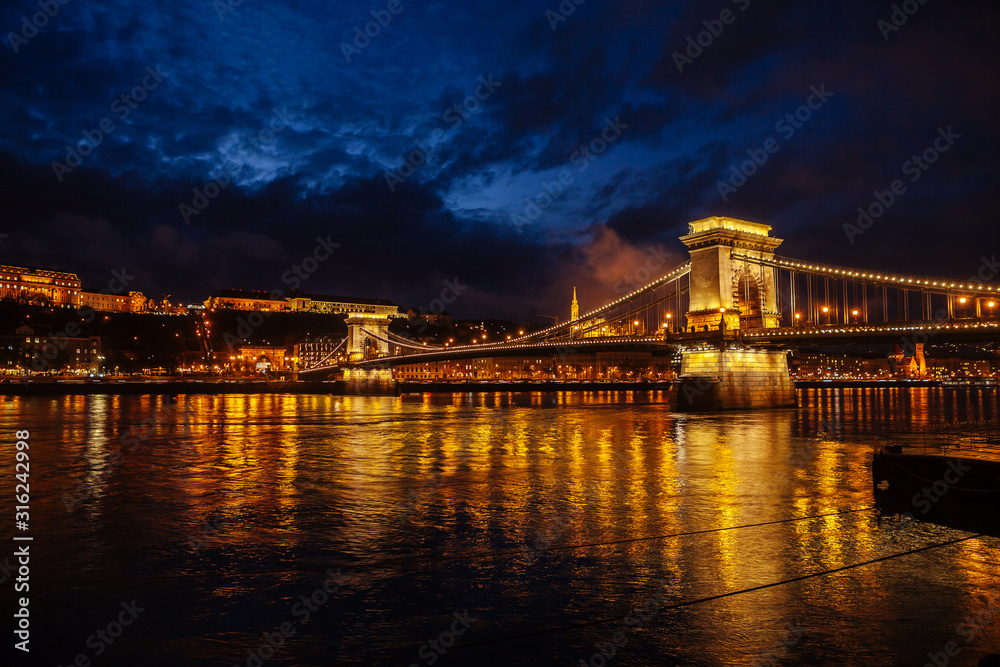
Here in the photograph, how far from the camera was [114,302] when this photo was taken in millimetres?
146875

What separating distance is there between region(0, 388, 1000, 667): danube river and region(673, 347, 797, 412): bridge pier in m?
20.9

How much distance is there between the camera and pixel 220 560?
940 centimetres

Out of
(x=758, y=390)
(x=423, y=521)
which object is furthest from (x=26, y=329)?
(x=423, y=521)

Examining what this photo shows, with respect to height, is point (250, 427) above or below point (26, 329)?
below

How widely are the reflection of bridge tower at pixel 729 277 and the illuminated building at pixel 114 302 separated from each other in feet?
429

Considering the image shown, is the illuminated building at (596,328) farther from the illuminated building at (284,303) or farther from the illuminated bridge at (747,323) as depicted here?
the illuminated building at (284,303)

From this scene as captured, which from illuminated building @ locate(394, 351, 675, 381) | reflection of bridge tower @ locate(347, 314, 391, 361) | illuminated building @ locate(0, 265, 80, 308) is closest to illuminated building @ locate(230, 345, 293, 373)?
illuminated building @ locate(394, 351, 675, 381)

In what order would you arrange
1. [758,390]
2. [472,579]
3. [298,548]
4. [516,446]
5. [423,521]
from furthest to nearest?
[758,390], [516,446], [423,521], [298,548], [472,579]

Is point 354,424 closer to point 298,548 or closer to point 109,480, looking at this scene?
point 109,480

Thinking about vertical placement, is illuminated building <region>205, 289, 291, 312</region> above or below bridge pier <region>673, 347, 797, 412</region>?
above

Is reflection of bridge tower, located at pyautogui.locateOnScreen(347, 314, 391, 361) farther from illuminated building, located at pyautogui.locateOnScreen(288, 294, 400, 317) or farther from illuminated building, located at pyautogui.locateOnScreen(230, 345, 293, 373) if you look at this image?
illuminated building, located at pyautogui.locateOnScreen(288, 294, 400, 317)

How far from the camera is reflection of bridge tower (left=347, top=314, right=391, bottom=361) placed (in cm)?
7994

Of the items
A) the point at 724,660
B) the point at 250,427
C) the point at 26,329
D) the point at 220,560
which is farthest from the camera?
the point at 26,329

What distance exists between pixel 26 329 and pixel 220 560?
371 feet
